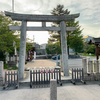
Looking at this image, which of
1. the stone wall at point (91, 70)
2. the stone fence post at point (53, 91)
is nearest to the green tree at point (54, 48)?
the stone wall at point (91, 70)

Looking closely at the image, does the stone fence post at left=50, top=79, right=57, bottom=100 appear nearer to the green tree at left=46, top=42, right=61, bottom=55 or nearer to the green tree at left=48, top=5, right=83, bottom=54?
the green tree at left=48, top=5, right=83, bottom=54

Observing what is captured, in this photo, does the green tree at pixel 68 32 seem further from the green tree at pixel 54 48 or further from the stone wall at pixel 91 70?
the stone wall at pixel 91 70

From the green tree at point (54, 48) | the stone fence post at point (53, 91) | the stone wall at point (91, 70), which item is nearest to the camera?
the stone fence post at point (53, 91)

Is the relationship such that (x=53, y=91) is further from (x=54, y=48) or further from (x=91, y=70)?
(x=54, y=48)

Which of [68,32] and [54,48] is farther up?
[68,32]

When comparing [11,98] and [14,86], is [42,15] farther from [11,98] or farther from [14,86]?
[11,98]

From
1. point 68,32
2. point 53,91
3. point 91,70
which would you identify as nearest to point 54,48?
point 68,32

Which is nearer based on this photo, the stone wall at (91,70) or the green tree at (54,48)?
the stone wall at (91,70)

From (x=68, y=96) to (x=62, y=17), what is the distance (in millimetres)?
6425

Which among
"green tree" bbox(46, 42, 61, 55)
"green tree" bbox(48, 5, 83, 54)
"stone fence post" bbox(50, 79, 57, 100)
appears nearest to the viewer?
"stone fence post" bbox(50, 79, 57, 100)

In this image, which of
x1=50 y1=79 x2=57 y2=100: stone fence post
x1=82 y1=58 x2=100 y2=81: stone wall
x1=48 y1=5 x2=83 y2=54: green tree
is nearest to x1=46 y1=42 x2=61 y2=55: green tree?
x1=48 y1=5 x2=83 y2=54: green tree

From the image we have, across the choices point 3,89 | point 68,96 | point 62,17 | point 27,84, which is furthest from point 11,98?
point 62,17

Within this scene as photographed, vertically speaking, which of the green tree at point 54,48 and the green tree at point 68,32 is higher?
the green tree at point 68,32

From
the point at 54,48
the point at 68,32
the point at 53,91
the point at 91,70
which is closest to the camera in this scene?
the point at 53,91
